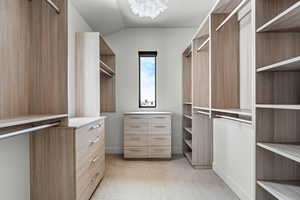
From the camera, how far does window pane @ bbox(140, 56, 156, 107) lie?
205 inches

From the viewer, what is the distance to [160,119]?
450 centimetres

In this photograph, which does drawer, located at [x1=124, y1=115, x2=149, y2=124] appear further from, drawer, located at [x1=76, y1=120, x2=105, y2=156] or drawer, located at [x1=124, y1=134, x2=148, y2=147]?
drawer, located at [x1=76, y1=120, x2=105, y2=156]

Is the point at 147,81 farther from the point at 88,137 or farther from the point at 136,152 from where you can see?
the point at 88,137

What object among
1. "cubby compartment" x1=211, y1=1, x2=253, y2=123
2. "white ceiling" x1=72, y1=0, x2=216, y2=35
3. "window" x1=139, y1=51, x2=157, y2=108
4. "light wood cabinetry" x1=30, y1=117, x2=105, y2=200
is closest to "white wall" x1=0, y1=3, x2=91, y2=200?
"light wood cabinetry" x1=30, y1=117, x2=105, y2=200

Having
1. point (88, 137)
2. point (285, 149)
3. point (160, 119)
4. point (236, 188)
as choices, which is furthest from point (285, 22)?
point (160, 119)

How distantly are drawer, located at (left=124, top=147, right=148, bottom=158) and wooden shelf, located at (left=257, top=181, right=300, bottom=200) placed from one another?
2832 millimetres

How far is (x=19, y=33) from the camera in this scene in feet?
6.66

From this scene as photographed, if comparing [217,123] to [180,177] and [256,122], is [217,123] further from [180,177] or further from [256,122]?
[256,122]

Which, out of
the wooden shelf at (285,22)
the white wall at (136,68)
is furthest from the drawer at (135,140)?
the wooden shelf at (285,22)

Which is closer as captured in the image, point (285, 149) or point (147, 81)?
point (285, 149)

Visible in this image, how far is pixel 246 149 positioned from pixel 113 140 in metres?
3.30

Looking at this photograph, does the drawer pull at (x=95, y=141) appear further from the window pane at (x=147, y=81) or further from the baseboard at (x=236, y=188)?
the window pane at (x=147, y=81)

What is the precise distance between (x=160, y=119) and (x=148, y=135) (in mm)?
371

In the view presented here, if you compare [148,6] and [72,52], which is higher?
[148,6]
